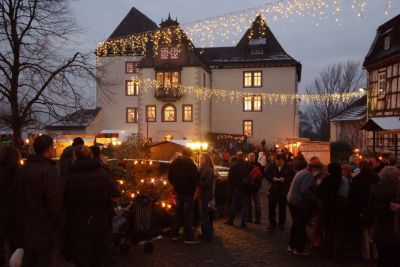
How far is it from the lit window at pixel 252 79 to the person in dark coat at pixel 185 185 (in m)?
35.8

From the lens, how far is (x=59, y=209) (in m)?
5.26

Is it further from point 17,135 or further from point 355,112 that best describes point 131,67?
point 17,135

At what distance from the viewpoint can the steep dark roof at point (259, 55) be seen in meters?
44.0

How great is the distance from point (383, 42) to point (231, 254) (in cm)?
2192

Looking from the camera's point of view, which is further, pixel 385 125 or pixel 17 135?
pixel 385 125

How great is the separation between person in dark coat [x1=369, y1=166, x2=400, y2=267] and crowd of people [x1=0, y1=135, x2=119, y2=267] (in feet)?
11.7

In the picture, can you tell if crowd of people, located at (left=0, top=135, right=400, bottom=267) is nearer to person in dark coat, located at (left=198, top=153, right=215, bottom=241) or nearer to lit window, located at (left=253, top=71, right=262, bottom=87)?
person in dark coat, located at (left=198, top=153, right=215, bottom=241)

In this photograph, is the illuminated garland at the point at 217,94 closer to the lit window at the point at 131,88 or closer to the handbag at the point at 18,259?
the lit window at the point at 131,88

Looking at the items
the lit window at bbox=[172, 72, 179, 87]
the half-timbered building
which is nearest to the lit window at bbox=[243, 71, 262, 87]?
the lit window at bbox=[172, 72, 179, 87]

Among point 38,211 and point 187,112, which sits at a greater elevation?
point 187,112

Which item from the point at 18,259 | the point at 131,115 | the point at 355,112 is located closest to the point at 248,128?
the point at 131,115

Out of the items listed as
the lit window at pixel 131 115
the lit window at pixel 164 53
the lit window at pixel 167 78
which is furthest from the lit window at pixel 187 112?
the lit window at pixel 131 115

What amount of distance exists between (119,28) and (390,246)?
151 ft

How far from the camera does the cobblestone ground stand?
812cm
